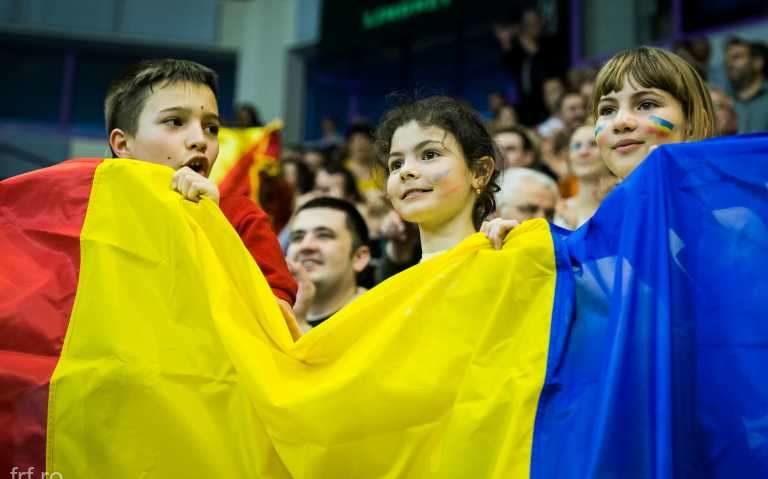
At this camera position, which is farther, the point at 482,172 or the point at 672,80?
the point at 482,172

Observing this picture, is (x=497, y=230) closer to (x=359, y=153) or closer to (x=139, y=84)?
(x=139, y=84)

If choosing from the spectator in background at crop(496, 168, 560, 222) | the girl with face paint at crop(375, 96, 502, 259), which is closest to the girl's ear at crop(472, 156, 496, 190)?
the girl with face paint at crop(375, 96, 502, 259)

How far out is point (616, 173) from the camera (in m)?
1.95

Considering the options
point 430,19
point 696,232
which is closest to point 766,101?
point 696,232

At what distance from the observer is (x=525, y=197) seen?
3.15 metres

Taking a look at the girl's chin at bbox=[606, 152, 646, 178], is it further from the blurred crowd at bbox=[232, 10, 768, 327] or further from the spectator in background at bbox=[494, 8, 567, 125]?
the spectator in background at bbox=[494, 8, 567, 125]

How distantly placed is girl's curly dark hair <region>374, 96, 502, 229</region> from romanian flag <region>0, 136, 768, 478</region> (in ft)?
1.66

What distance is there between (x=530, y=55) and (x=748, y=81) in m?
2.23

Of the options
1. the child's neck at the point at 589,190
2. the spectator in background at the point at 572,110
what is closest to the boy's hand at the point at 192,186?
the child's neck at the point at 589,190

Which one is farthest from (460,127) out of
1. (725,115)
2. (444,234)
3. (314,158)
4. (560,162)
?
(314,158)

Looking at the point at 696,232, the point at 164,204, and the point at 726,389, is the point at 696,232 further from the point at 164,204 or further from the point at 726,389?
the point at 164,204

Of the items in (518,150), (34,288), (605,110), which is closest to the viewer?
(34,288)

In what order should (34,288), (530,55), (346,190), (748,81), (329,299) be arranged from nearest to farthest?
(34,288) → (329,299) → (346,190) → (748,81) → (530,55)

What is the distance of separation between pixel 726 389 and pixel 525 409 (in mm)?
349
